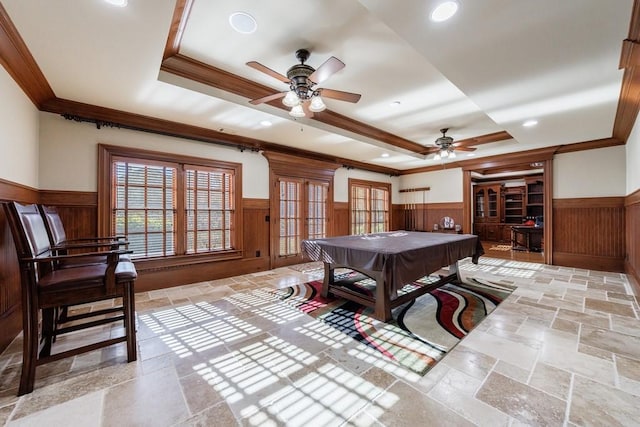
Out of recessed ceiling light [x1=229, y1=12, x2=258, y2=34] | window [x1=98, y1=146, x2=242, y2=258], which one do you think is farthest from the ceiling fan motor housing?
window [x1=98, y1=146, x2=242, y2=258]

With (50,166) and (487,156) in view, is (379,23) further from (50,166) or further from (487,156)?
(487,156)

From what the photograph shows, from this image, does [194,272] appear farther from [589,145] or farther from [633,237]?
[589,145]

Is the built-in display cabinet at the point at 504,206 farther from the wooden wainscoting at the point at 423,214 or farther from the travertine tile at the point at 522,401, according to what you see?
the travertine tile at the point at 522,401

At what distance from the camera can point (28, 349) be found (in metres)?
1.76

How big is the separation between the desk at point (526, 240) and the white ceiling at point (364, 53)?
4.27m

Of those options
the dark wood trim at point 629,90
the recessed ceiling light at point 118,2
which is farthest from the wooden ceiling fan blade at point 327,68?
the dark wood trim at point 629,90

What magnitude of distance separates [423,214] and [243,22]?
717 cm

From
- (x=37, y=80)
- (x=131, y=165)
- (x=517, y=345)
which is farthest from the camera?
(x=131, y=165)

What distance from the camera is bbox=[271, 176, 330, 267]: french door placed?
558 centimetres

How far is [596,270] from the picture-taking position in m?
5.17

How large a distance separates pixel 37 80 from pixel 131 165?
52.5 inches

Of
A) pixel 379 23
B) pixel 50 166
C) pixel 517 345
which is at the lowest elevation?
pixel 517 345

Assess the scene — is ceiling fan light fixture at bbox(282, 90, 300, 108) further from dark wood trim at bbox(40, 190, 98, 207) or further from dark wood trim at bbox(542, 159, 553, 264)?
dark wood trim at bbox(542, 159, 553, 264)

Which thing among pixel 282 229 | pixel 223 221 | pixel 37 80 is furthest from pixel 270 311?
pixel 37 80
